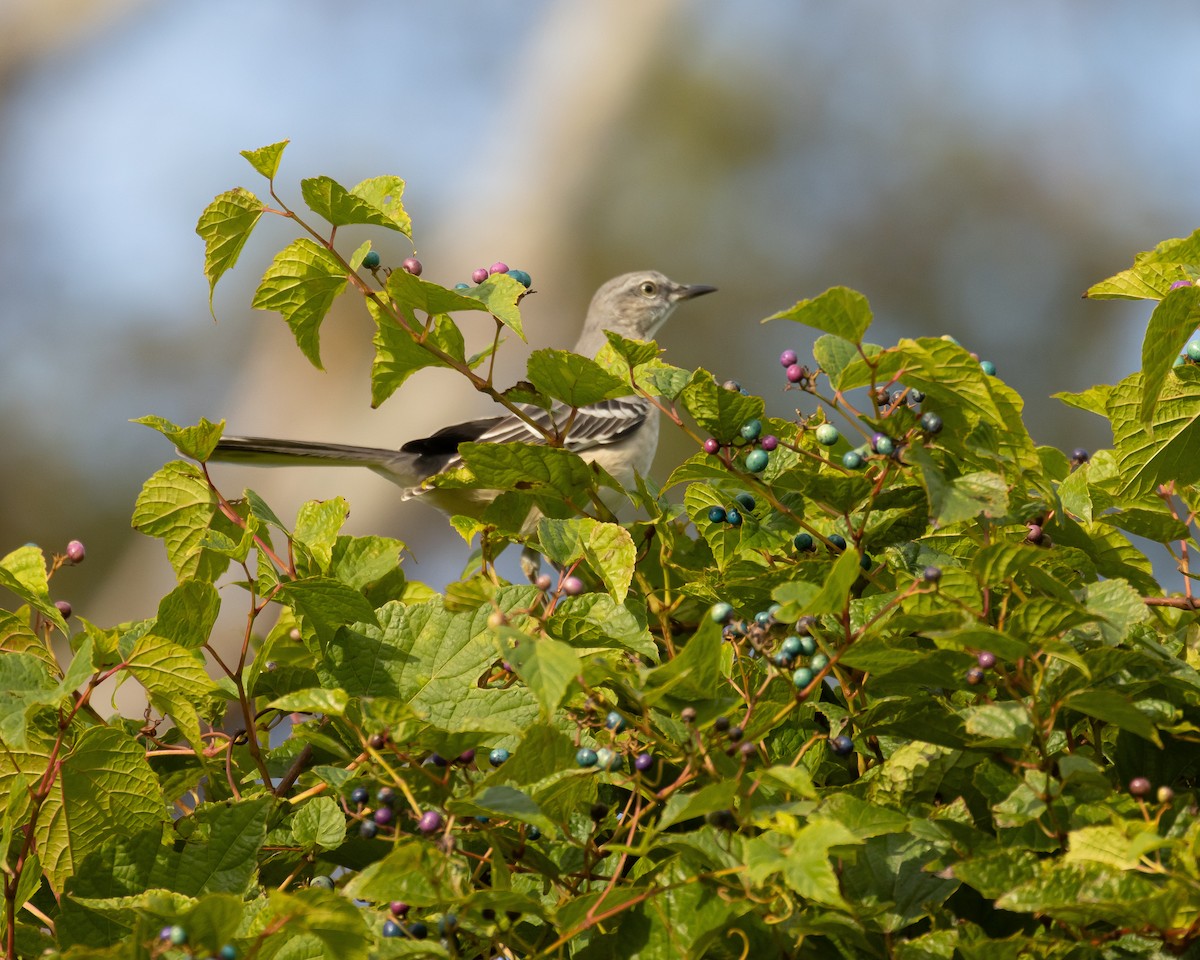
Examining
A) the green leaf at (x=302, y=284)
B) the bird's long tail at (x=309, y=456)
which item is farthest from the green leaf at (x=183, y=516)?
the bird's long tail at (x=309, y=456)

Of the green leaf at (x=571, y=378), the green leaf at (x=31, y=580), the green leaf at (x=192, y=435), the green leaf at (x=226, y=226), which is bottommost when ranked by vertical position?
the green leaf at (x=31, y=580)

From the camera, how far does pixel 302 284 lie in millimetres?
2160

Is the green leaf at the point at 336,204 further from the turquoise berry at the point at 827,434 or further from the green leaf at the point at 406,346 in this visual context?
the turquoise berry at the point at 827,434

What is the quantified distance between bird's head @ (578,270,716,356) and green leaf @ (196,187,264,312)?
5.22m

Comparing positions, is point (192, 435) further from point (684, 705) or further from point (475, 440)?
point (475, 440)

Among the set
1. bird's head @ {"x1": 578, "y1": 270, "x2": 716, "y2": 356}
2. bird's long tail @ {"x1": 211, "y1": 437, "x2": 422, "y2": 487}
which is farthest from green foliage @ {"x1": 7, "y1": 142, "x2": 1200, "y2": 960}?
bird's head @ {"x1": 578, "y1": 270, "x2": 716, "y2": 356}

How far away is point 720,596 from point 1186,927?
32.7 inches

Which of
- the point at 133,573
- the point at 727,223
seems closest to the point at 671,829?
the point at 133,573

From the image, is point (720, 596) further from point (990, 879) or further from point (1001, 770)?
point (990, 879)

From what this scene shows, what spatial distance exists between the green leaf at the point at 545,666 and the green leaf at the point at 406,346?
2.59 feet

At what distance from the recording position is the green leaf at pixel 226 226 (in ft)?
6.83

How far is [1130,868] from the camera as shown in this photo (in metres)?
1.33

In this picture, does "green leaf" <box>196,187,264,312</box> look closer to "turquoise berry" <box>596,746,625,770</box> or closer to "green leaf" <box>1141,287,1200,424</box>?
"turquoise berry" <box>596,746,625,770</box>

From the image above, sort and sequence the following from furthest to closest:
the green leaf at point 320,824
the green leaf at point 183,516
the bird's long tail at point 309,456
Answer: the bird's long tail at point 309,456 < the green leaf at point 183,516 < the green leaf at point 320,824
